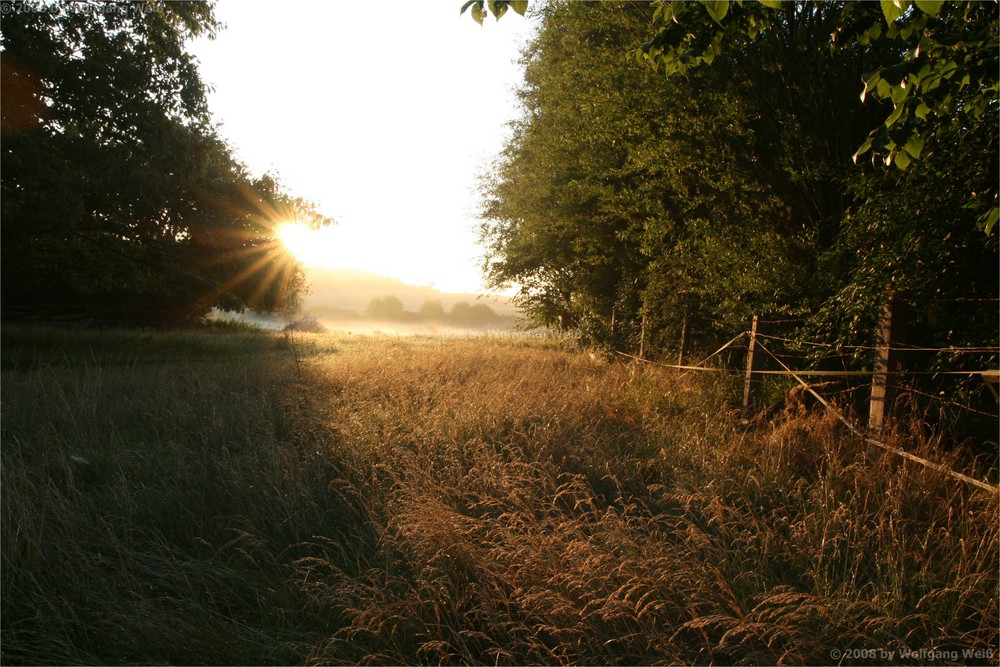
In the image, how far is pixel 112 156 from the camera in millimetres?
11531

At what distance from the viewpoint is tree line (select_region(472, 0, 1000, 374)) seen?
3.41 metres

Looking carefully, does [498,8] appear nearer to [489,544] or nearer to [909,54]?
[909,54]

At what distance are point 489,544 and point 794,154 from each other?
579 centimetres

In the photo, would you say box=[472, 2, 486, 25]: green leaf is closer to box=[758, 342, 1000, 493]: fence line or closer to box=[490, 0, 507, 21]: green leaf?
box=[490, 0, 507, 21]: green leaf

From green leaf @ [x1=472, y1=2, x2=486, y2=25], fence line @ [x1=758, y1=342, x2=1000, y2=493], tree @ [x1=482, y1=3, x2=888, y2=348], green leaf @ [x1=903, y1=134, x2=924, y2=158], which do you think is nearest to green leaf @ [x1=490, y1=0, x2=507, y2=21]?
green leaf @ [x1=472, y1=2, x2=486, y2=25]

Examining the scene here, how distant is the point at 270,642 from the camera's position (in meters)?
2.77

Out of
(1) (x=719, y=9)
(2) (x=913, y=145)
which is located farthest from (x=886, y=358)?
(1) (x=719, y=9)

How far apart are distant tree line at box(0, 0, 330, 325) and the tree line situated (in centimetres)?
879

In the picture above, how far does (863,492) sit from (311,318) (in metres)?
41.0

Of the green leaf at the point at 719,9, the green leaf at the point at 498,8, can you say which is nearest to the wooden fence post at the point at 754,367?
the green leaf at the point at 719,9

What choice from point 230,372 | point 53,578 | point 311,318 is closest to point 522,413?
point 53,578

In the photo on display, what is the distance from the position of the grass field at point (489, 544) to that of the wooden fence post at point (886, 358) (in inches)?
10.9

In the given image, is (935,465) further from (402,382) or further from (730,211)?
(402,382)

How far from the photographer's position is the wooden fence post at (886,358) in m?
4.65
